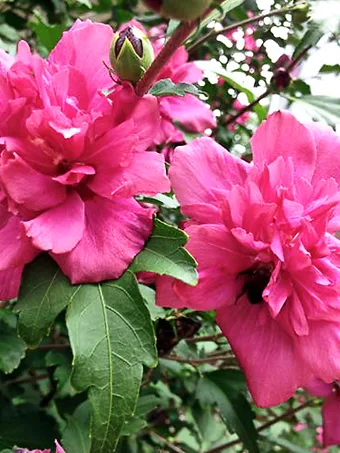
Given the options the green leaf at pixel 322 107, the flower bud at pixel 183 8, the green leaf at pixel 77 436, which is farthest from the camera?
the green leaf at pixel 322 107

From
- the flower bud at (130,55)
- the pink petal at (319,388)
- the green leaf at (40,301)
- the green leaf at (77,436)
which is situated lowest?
the green leaf at (77,436)

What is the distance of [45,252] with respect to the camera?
21.1 inches

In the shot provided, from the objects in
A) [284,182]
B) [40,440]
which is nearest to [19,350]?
[40,440]

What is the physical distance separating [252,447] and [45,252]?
1.68ft

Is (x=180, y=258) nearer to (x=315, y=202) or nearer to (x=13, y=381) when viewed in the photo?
(x=315, y=202)

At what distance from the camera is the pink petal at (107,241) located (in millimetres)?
509

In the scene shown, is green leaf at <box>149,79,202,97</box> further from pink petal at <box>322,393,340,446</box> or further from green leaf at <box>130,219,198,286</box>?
pink petal at <box>322,393,340,446</box>

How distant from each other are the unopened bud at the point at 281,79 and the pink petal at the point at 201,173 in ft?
1.35

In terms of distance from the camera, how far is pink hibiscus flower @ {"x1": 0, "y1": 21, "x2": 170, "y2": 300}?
1.67 feet

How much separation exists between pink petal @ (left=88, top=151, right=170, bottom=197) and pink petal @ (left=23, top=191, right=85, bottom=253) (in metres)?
0.02

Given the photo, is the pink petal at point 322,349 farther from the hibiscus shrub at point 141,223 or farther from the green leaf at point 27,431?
the green leaf at point 27,431

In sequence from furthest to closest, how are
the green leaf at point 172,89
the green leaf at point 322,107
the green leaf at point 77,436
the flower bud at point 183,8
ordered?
the green leaf at point 322,107 → the green leaf at point 77,436 → the green leaf at point 172,89 → the flower bud at point 183,8

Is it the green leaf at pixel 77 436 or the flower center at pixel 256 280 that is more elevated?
the flower center at pixel 256 280

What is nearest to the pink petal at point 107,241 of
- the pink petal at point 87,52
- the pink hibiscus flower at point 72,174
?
the pink hibiscus flower at point 72,174
